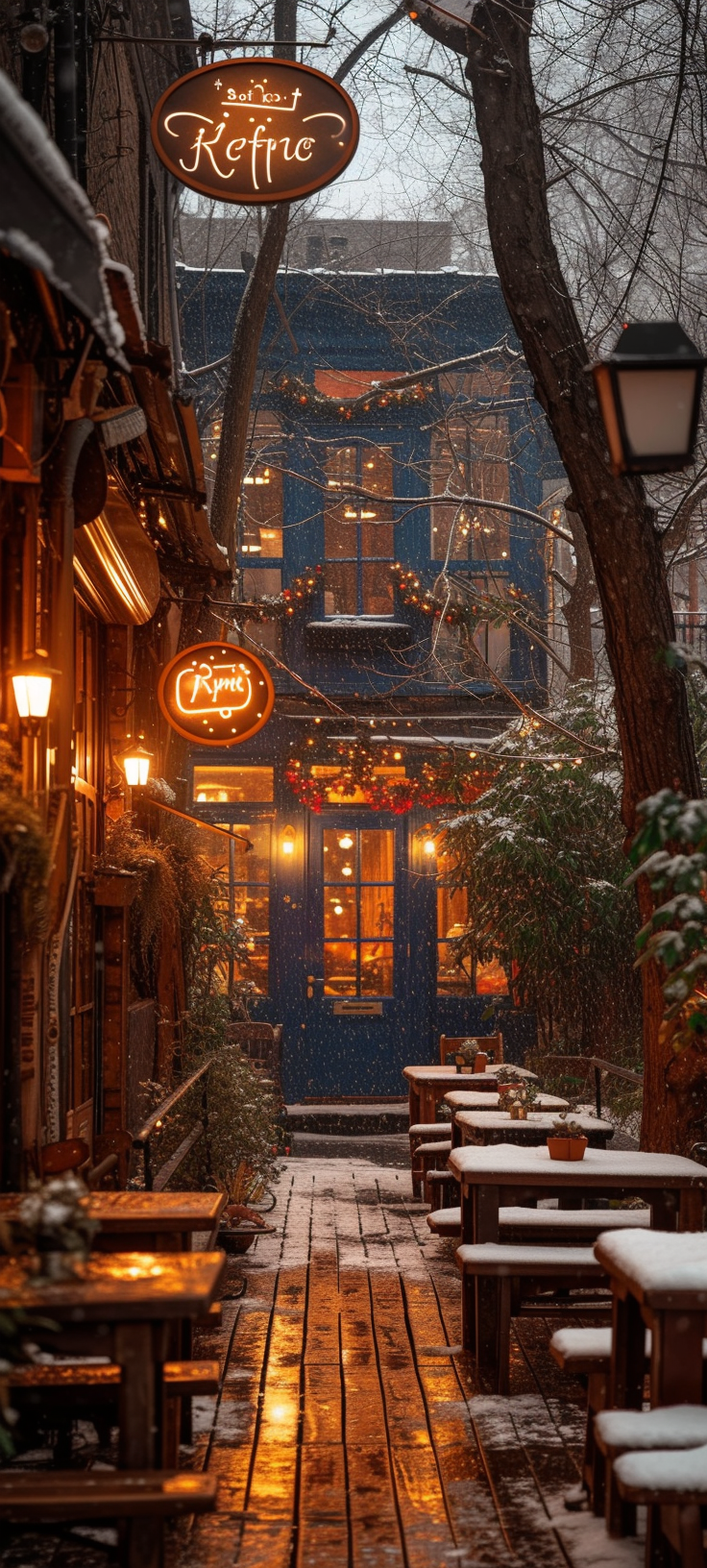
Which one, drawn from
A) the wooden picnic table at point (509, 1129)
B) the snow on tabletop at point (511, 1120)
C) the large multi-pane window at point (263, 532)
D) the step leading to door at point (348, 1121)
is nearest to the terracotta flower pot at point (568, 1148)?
the wooden picnic table at point (509, 1129)

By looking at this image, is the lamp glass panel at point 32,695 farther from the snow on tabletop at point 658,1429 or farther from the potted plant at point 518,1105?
the potted plant at point 518,1105

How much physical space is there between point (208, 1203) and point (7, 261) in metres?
2.88

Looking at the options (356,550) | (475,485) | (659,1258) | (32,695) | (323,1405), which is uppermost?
(475,485)

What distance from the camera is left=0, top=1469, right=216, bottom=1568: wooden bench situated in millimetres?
3291

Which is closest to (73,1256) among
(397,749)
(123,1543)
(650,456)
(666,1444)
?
(123,1543)

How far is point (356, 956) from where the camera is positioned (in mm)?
15859

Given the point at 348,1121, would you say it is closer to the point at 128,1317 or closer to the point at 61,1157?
the point at 61,1157

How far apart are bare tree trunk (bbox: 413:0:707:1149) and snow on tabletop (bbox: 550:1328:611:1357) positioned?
8.19 feet

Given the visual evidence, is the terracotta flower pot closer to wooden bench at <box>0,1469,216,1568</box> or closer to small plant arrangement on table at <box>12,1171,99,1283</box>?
wooden bench at <box>0,1469,216,1568</box>

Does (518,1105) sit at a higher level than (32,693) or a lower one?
lower

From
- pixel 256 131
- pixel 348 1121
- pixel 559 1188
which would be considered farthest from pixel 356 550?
pixel 559 1188

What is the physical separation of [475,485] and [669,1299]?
530 inches

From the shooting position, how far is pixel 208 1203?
4.79 m

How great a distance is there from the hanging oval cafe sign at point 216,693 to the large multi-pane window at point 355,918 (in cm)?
747
